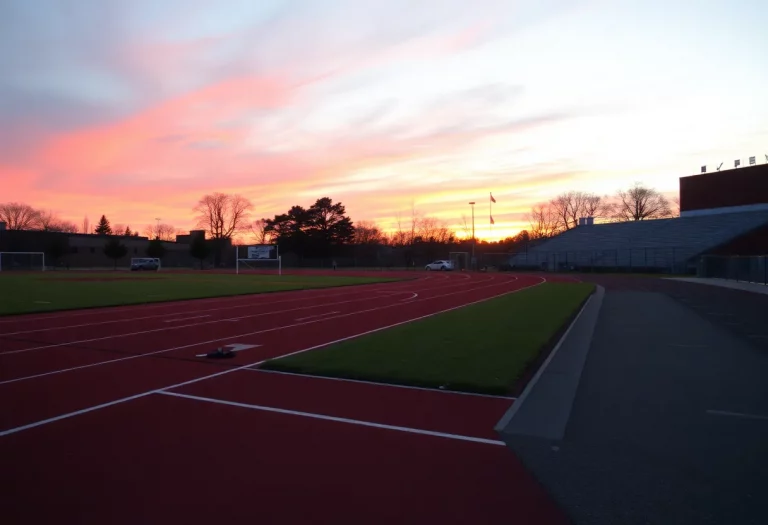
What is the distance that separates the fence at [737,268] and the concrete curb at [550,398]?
28322 mm

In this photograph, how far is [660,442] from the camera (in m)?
6.05

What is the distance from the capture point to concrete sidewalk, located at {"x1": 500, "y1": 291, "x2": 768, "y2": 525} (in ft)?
14.8

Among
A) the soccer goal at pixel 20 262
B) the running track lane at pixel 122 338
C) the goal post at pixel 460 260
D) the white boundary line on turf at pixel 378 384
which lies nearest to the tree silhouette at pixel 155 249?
the soccer goal at pixel 20 262

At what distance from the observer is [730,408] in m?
7.41

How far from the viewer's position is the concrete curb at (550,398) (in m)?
6.55

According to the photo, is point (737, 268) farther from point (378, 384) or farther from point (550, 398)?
point (378, 384)

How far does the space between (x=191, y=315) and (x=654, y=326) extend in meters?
14.9

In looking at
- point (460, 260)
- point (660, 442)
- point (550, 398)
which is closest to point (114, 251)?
point (460, 260)

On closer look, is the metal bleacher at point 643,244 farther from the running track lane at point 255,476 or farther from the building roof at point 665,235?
the running track lane at point 255,476

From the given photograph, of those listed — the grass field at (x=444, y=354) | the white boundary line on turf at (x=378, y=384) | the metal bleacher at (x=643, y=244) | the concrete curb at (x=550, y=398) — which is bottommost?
the concrete curb at (x=550, y=398)

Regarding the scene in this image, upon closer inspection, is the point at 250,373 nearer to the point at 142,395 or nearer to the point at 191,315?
the point at 142,395

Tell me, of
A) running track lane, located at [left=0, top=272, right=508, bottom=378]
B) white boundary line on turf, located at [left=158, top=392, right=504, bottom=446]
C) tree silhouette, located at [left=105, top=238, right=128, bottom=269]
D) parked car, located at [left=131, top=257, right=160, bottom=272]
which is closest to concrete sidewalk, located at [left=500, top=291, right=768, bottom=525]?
white boundary line on turf, located at [left=158, top=392, right=504, bottom=446]

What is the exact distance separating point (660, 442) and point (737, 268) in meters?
40.1

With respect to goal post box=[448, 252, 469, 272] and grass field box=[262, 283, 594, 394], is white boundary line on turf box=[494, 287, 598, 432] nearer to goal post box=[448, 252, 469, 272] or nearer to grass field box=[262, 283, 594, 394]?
grass field box=[262, 283, 594, 394]
